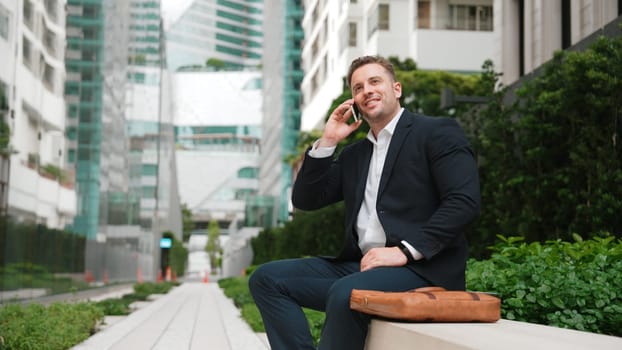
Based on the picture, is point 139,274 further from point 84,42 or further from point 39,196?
point 39,196

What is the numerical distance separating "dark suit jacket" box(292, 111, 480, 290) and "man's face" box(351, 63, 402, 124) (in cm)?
10

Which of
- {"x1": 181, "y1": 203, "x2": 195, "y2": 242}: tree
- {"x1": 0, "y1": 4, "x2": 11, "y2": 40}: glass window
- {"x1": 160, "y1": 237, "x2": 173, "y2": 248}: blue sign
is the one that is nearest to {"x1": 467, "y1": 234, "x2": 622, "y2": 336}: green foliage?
{"x1": 0, "y1": 4, "x2": 11, "y2": 40}: glass window

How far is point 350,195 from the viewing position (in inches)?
161

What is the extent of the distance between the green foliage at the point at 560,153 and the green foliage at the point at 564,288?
348 centimetres

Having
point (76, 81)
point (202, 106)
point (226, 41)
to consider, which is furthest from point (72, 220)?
point (226, 41)

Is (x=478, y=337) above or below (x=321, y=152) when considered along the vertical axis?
below

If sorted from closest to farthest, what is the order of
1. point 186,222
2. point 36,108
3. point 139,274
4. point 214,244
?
point 36,108 → point 139,274 → point 214,244 → point 186,222

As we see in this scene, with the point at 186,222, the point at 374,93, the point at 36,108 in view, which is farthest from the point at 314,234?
the point at 186,222

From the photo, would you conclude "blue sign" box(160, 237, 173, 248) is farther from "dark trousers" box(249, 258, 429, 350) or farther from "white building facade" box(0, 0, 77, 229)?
"dark trousers" box(249, 258, 429, 350)

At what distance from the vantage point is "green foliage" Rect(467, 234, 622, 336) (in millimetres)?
4625

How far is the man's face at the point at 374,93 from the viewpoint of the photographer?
3.94 m

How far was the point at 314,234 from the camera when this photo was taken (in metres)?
27.2

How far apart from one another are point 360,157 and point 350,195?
20cm

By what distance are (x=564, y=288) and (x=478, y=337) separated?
2230mm
